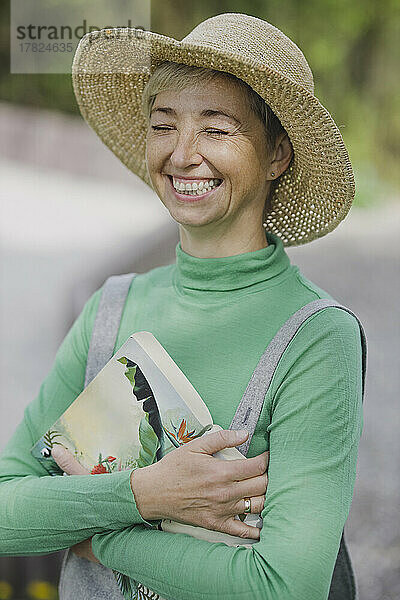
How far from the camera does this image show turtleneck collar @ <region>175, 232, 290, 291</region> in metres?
1.23

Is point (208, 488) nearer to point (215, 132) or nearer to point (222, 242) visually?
point (222, 242)

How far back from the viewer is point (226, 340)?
119 centimetres

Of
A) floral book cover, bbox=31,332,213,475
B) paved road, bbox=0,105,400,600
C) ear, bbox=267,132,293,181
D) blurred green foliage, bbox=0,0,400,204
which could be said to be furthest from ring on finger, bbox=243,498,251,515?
blurred green foliage, bbox=0,0,400,204

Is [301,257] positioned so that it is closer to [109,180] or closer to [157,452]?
[109,180]

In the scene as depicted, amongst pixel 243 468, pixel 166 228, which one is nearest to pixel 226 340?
pixel 243 468

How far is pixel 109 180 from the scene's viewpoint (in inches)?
199

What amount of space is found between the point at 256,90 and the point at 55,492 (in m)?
0.68

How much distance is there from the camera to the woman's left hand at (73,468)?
3.91 feet

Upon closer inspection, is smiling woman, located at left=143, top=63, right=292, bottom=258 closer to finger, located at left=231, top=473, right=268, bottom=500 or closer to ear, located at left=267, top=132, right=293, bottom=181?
ear, located at left=267, top=132, right=293, bottom=181

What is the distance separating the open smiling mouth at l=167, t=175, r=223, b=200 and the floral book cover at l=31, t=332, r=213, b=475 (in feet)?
0.79

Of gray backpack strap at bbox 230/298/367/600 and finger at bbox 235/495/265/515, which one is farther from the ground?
gray backpack strap at bbox 230/298/367/600

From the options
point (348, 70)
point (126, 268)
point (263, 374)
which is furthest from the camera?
point (348, 70)

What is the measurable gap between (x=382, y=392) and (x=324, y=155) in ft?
7.97

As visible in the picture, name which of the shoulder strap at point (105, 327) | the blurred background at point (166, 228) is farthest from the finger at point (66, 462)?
the blurred background at point (166, 228)
